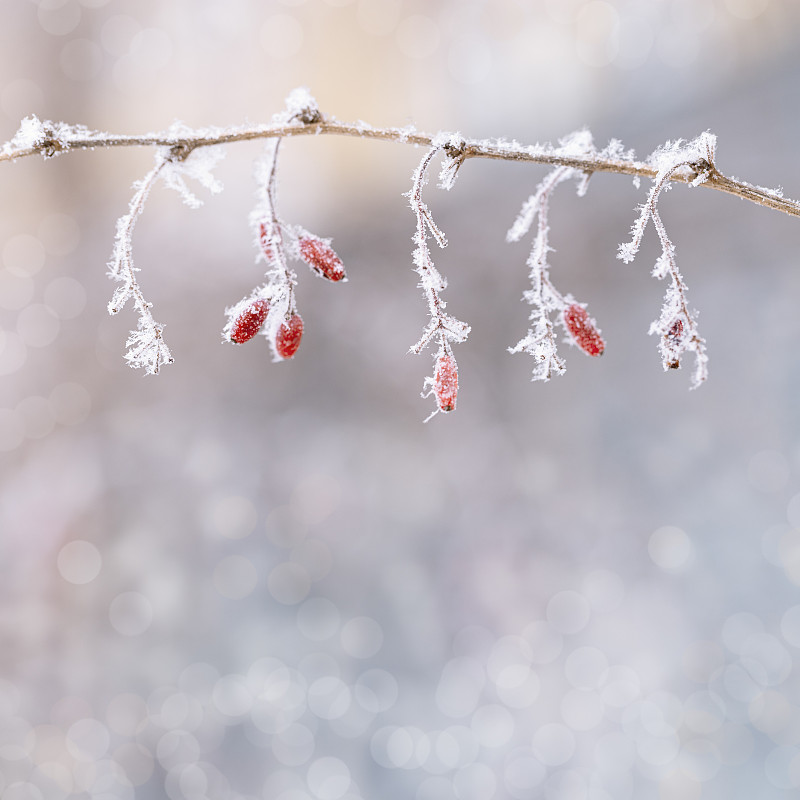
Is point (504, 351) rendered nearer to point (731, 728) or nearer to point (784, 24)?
point (731, 728)

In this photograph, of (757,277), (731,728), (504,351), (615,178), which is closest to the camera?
(731,728)

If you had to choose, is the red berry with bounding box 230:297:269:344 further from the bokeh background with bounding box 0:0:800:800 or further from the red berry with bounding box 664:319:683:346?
the bokeh background with bounding box 0:0:800:800

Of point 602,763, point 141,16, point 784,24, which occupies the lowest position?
point 602,763

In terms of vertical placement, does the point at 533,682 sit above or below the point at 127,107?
below

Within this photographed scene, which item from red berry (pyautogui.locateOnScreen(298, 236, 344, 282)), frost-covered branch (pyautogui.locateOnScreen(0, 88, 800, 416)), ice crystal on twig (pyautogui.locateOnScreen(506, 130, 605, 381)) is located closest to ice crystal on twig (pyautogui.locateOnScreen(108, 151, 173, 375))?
frost-covered branch (pyautogui.locateOnScreen(0, 88, 800, 416))

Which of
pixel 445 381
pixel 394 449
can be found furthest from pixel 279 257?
pixel 394 449

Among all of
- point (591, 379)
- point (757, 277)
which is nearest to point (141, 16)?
point (591, 379)

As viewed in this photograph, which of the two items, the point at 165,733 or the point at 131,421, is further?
the point at 131,421
